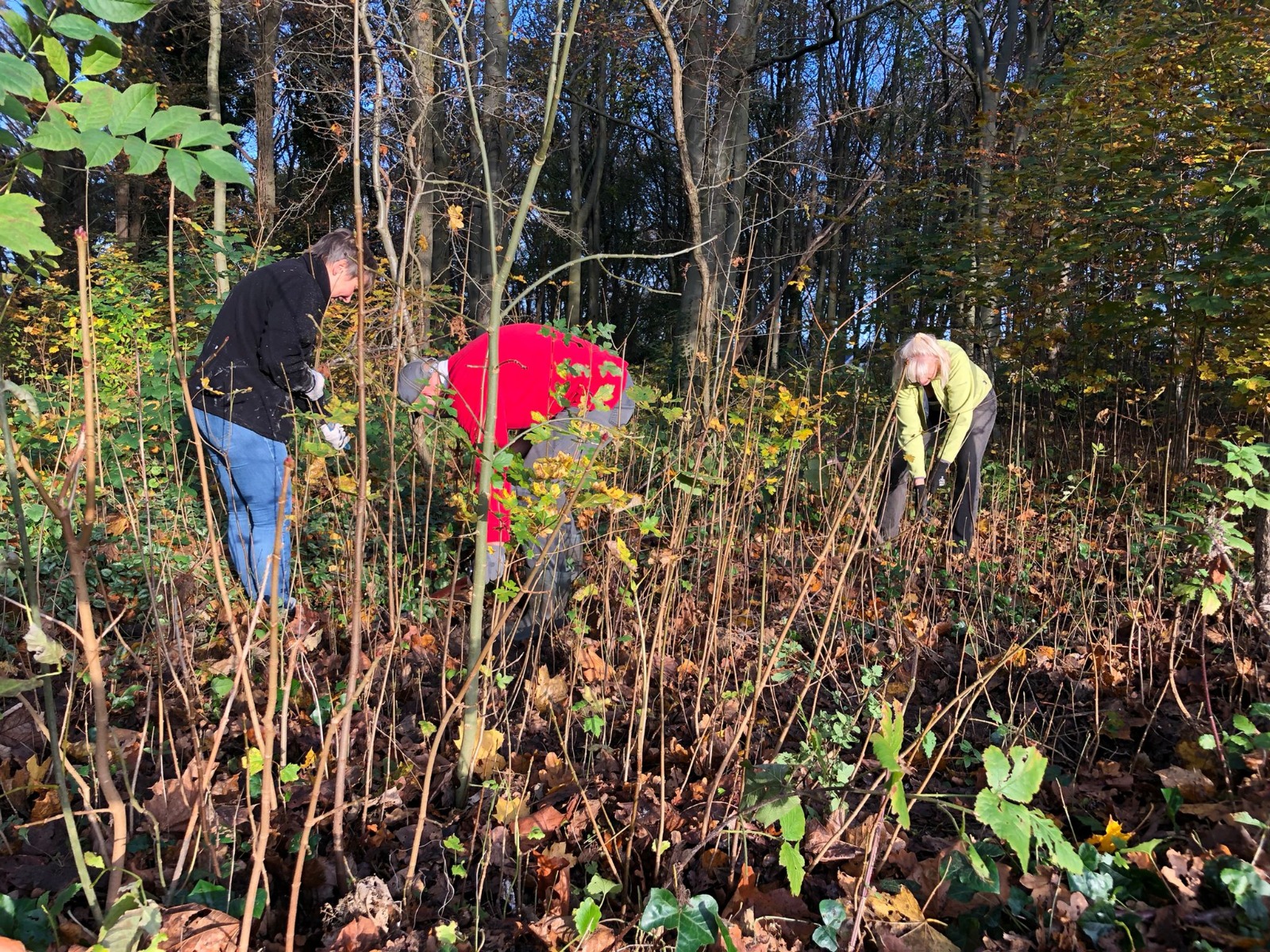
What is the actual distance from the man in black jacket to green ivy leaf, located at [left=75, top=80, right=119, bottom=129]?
1.71 meters

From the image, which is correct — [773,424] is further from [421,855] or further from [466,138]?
[466,138]

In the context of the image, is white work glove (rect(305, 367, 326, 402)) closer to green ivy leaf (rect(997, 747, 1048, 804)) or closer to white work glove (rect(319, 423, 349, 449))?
white work glove (rect(319, 423, 349, 449))

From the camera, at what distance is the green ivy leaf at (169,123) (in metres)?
0.97

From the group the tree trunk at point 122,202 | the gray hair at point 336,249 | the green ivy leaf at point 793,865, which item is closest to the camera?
the green ivy leaf at point 793,865

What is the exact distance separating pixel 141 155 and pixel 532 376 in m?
1.73

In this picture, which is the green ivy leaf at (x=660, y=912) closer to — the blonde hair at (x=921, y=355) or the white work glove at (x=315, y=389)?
the white work glove at (x=315, y=389)

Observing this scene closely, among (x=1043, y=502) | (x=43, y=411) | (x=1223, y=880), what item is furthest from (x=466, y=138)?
(x=1223, y=880)

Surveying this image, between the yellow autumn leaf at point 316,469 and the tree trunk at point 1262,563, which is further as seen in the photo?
the tree trunk at point 1262,563

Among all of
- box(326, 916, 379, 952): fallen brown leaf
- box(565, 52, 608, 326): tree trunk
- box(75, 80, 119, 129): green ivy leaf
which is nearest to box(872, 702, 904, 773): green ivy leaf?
box(326, 916, 379, 952): fallen brown leaf

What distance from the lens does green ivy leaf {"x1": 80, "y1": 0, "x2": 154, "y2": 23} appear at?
955mm

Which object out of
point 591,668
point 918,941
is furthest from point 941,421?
point 918,941

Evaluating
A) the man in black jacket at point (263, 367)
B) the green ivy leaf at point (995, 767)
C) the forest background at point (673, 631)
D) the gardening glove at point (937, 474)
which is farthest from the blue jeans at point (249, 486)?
the gardening glove at point (937, 474)

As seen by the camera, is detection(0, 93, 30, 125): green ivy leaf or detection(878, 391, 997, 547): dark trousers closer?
detection(0, 93, 30, 125): green ivy leaf

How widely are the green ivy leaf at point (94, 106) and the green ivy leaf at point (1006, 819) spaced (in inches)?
61.3
